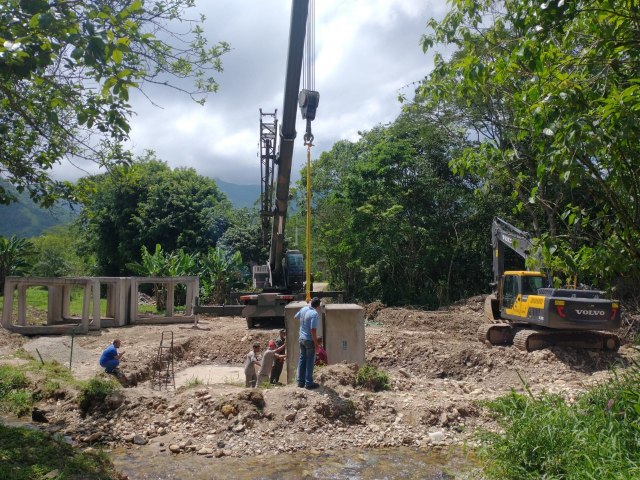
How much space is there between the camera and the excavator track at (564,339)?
15000 millimetres

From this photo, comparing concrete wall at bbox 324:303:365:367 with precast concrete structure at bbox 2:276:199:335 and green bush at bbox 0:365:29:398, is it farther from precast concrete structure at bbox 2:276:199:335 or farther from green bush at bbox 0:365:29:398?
precast concrete structure at bbox 2:276:199:335

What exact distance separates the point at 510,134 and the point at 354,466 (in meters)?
13.0

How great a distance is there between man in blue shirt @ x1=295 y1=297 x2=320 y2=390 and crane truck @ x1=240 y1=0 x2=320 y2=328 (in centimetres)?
356

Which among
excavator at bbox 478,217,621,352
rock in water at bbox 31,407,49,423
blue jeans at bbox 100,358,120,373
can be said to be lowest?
rock in water at bbox 31,407,49,423

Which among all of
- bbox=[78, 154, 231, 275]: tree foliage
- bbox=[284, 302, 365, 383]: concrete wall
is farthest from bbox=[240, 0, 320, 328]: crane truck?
bbox=[78, 154, 231, 275]: tree foliage

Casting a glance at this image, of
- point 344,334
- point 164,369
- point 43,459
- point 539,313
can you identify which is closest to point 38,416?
point 43,459

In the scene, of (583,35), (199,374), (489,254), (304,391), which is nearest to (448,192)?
(489,254)

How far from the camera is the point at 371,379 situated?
34.9 feet

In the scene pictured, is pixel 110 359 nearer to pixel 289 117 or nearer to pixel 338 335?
pixel 338 335

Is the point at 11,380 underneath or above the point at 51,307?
underneath

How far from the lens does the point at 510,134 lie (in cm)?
1795

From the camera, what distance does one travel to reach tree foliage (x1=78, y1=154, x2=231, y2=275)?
122 feet

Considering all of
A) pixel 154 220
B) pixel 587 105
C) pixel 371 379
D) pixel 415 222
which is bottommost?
pixel 371 379

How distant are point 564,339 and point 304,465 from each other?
32.2 ft
